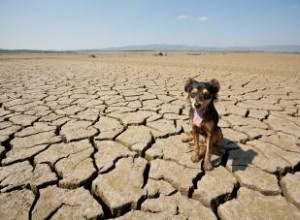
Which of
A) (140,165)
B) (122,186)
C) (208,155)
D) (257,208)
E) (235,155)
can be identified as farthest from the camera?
(235,155)

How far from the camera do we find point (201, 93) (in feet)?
6.30

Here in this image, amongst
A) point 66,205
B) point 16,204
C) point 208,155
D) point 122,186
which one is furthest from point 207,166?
point 16,204

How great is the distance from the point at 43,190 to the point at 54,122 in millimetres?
1565

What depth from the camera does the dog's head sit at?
74.1 inches

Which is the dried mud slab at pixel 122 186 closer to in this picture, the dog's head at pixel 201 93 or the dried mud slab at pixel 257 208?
the dried mud slab at pixel 257 208

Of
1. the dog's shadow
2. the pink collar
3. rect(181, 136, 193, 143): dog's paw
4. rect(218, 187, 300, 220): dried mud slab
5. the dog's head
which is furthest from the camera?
rect(181, 136, 193, 143): dog's paw

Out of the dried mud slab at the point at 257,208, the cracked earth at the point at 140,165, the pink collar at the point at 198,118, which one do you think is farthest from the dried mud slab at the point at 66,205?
the pink collar at the point at 198,118

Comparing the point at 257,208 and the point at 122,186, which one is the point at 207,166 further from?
the point at 122,186

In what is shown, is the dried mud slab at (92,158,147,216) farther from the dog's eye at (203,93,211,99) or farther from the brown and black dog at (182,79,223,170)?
the dog's eye at (203,93,211,99)

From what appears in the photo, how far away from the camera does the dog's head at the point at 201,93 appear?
1.88m

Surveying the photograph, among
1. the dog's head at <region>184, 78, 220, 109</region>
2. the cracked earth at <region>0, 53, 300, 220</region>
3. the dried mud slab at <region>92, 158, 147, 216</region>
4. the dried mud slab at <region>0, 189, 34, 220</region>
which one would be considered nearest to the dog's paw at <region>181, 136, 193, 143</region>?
the cracked earth at <region>0, 53, 300, 220</region>

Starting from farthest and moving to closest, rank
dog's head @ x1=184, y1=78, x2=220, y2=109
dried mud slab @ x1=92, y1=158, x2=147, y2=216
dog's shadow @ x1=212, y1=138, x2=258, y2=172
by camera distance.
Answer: dog's shadow @ x1=212, y1=138, x2=258, y2=172 → dog's head @ x1=184, y1=78, x2=220, y2=109 → dried mud slab @ x1=92, y1=158, x2=147, y2=216

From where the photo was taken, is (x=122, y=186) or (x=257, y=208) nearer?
(x=257, y=208)

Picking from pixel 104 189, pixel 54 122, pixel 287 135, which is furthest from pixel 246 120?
pixel 54 122
